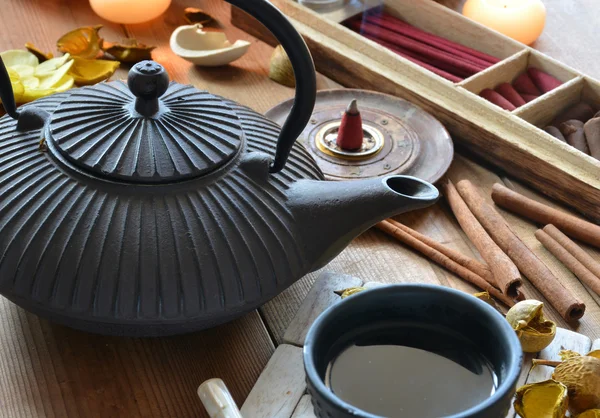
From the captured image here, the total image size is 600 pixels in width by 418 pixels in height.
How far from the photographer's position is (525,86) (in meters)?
1.17

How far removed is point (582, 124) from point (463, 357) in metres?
0.65

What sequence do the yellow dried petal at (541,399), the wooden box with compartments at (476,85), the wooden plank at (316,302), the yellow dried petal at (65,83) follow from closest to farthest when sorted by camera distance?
the yellow dried petal at (541,399) → the wooden plank at (316,302) → the wooden box with compartments at (476,85) → the yellow dried petal at (65,83)

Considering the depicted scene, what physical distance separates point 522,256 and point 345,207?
281 mm

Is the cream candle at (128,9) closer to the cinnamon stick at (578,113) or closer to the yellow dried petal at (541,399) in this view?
the cinnamon stick at (578,113)

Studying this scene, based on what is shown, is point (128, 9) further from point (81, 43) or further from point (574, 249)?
point (574, 249)

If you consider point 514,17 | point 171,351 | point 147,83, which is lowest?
point 171,351

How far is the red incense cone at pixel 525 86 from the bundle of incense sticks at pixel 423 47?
0.19 feet

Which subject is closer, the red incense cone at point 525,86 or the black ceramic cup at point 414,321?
the black ceramic cup at point 414,321

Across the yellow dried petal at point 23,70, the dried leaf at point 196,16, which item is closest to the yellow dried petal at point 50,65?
the yellow dried petal at point 23,70

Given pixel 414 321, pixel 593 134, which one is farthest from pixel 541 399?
pixel 593 134

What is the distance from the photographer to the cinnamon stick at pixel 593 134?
3.32ft

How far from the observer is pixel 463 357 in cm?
52

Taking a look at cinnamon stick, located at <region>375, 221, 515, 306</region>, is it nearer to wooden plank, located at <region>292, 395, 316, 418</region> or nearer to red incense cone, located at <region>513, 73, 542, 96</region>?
wooden plank, located at <region>292, 395, 316, 418</region>

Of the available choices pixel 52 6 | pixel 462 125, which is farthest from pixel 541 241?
pixel 52 6
